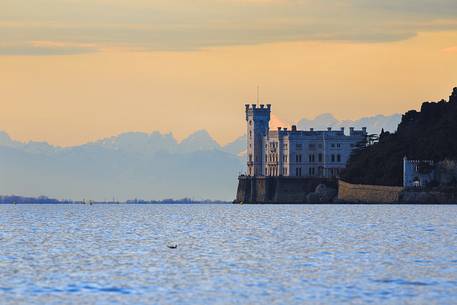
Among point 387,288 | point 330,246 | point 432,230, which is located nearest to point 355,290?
point 387,288

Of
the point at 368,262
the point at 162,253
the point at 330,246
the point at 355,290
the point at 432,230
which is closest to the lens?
the point at 355,290

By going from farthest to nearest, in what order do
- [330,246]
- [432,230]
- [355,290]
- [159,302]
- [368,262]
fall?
[432,230] → [330,246] → [368,262] → [355,290] → [159,302]

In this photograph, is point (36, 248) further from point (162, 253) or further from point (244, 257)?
point (244, 257)

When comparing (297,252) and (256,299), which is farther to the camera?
(297,252)

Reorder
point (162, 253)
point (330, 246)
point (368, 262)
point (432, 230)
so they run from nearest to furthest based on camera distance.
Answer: point (368, 262), point (162, 253), point (330, 246), point (432, 230)

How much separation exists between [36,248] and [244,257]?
1992 centimetres

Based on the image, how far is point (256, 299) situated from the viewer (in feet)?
227

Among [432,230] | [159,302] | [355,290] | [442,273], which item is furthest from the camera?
[432,230]

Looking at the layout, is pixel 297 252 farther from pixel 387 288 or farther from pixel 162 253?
pixel 387 288

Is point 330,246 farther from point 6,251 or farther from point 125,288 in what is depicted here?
point 125,288

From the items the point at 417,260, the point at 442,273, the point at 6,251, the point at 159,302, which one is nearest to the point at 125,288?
the point at 159,302

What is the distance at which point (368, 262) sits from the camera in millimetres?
89312

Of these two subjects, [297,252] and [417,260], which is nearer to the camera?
[417,260]

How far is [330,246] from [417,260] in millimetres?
15984
